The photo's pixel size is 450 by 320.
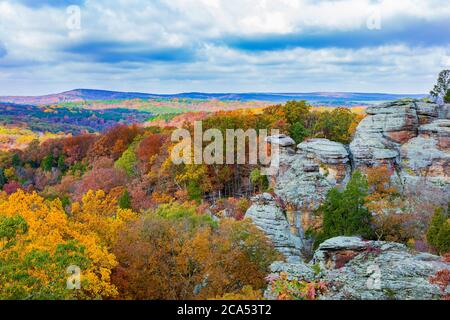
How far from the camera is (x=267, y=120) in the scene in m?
52.7

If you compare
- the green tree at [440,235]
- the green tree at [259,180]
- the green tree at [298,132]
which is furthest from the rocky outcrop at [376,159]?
the green tree at [440,235]

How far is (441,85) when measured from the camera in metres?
53.4

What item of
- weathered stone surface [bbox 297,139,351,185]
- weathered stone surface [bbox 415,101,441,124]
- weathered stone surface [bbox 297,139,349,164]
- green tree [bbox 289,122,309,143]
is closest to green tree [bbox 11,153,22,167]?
green tree [bbox 289,122,309,143]

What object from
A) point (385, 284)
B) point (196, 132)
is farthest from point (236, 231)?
point (196, 132)

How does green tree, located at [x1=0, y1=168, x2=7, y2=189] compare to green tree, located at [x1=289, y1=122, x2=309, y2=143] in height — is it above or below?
below

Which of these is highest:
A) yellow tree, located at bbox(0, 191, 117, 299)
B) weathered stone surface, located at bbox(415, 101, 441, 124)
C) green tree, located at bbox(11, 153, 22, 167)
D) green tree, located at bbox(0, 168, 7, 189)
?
weathered stone surface, located at bbox(415, 101, 441, 124)

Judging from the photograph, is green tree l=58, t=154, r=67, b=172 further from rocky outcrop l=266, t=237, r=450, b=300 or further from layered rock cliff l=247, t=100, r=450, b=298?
rocky outcrop l=266, t=237, r=450, b=300


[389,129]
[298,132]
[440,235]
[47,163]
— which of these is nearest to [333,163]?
[389,129]

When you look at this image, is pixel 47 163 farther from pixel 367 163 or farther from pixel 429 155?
pixel 429 155

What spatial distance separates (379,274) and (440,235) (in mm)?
9130

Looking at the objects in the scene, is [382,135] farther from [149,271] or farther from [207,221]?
[149,271]

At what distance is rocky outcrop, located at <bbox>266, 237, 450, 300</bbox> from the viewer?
14625mm

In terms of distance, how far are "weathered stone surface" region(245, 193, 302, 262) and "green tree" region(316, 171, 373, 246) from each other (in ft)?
7.66

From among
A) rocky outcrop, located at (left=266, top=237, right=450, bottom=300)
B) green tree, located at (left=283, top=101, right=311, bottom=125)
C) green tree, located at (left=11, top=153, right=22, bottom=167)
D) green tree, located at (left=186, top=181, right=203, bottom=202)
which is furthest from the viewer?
green tree, located at (left=11, top=153, right=22, bottom=167)
